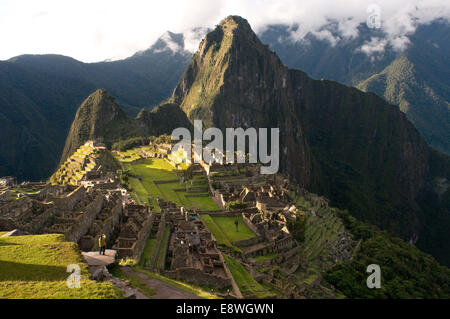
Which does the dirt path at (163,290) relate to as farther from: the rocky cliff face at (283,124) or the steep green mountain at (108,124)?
the rocky cliff face at (283,124)

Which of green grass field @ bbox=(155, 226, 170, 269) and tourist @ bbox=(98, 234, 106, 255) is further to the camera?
green grass field @ bbox=(155, 226, 170, 269)

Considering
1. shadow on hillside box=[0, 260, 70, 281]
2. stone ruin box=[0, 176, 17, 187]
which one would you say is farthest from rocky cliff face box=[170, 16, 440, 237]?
shadow on hillside box=[0, 260, 70, 281]

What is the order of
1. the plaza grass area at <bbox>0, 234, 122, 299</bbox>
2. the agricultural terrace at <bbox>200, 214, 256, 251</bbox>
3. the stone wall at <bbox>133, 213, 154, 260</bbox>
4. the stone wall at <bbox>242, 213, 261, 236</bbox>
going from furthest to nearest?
the stone wall at <bbox>242, 213, 261, 236</bbox> < the agricultural terrace at <bbox>200, 214, 256, 251</bbox> < the stone wall at <bbox>133, 213, 154, 260</bbox> < the plaza grass area at <bbox>0, 234, 122, 299</bbox>

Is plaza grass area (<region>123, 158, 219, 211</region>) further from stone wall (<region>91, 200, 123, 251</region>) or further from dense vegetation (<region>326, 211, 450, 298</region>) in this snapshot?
dense vegetation (<region>326, 211, 450, 298</region>)

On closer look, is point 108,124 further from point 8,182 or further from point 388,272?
point 388,272

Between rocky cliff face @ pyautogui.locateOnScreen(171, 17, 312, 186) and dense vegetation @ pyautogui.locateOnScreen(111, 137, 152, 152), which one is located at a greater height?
rocky cliff face @ pyautogui.locateOnScreen(171, 17, 312, 186)

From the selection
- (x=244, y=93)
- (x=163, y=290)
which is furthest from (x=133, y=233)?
(x=244, y=93)

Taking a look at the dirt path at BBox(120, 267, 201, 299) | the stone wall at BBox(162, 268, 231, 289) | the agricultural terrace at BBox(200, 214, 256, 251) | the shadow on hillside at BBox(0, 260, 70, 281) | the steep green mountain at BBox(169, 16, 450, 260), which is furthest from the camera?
the steep green mountain at BBox(169, 16, 450, 260)
